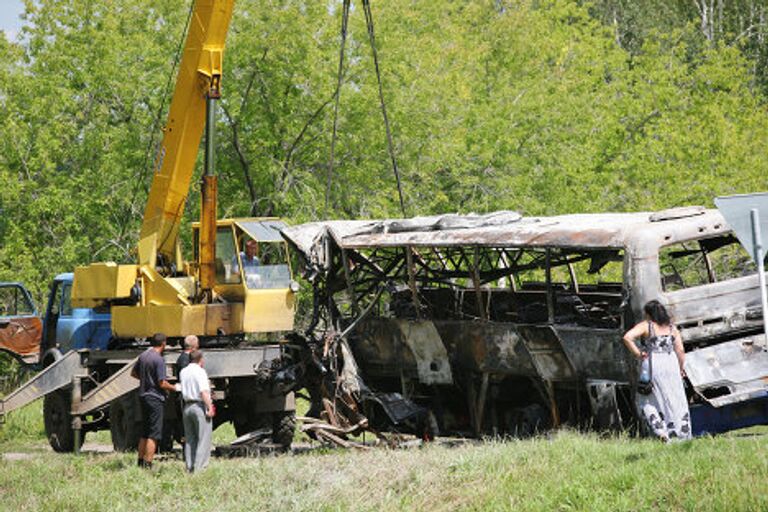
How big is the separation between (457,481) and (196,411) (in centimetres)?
406

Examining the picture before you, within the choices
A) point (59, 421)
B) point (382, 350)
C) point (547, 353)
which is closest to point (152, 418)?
point (382, 350)

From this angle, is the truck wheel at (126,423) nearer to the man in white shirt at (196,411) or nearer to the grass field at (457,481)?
the grass field at (457,481)

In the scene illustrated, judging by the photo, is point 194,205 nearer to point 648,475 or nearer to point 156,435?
point 156,435

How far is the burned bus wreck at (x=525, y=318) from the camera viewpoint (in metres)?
13.8

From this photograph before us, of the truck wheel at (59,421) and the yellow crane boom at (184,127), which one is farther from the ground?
the yellow crane boom at (184,127)

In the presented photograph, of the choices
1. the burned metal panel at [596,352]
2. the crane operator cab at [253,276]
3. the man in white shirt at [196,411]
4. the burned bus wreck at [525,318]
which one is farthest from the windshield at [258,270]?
the burned metal panel at [596,352]

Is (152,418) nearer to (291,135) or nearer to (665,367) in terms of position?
(665,367)

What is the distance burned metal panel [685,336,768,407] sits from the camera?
13516 mm

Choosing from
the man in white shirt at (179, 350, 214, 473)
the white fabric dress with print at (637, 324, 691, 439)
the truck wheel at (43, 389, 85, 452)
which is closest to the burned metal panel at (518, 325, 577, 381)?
the white fabric dress with print at (637, 324, 691, 439)

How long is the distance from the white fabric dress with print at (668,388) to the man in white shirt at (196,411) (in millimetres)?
5108

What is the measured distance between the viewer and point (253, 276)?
18969 mm

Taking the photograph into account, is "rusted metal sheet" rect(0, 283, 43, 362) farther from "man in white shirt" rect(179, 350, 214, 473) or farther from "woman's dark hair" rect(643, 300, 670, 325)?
"woman's dark hair" rect(643, 300, 670, 325)

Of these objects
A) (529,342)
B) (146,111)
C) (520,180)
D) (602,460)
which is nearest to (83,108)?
(146,111)

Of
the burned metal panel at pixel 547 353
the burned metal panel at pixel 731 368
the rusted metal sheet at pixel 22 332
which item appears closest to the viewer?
the burned metal panel at pixel 731 368
